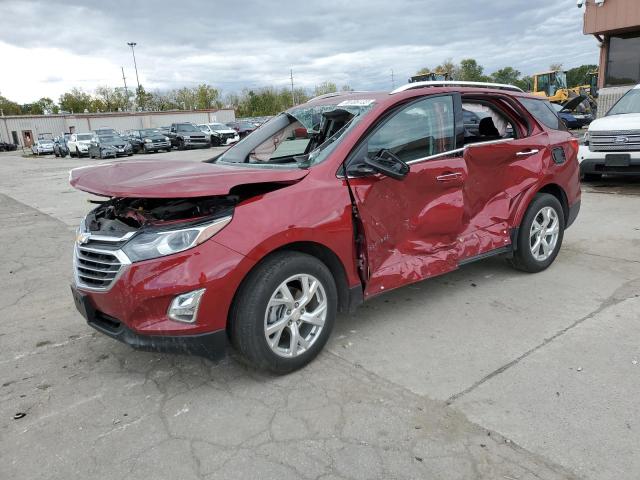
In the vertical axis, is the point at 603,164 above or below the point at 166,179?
below

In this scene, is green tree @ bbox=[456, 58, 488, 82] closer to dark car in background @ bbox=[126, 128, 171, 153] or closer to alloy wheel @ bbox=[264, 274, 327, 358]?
dark car in background @ bbox=[126, 128, 171, 153]

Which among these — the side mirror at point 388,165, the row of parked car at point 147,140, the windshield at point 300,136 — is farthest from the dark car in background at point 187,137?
the side mirror at point 388,165

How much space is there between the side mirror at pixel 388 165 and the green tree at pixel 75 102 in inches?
4012

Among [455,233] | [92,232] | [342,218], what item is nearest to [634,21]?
[455,233]

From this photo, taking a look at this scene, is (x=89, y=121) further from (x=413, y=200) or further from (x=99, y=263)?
(x=413, y=200)

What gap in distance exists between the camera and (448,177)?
3928 mm

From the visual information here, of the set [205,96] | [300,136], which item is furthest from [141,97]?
[300,136]

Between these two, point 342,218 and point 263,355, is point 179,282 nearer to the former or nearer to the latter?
point 263,355

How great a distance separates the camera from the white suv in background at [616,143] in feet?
28.3

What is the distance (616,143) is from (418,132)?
6.76m

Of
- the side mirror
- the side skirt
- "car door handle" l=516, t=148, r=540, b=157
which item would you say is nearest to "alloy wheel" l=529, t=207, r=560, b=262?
the side skirt

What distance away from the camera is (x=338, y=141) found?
3541 millimetres

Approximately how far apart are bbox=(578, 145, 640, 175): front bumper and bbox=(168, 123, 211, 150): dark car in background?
26.6 meters

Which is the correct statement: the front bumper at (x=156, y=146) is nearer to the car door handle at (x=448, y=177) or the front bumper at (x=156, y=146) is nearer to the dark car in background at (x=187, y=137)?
the dark car in background at (x=187, y=137)
